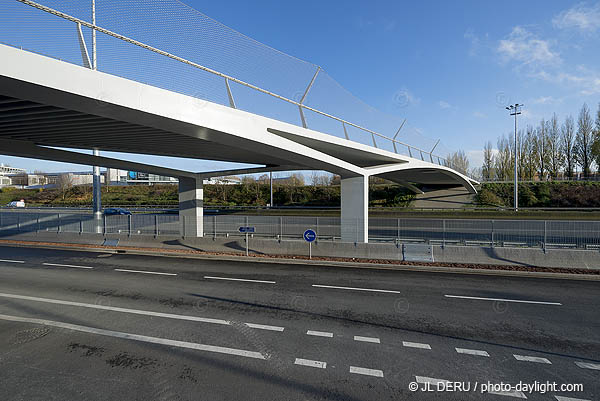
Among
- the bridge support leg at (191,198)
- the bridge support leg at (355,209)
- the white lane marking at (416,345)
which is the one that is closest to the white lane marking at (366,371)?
the white lane marking at (416,345)

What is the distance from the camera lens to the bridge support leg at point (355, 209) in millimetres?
14664

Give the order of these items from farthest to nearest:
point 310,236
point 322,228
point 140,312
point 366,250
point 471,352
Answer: point 322,228
point 366,250
point 310,236
point 140,312
point 471,352

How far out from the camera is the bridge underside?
599 centimetres

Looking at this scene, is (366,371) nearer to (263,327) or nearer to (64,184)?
(263,327)

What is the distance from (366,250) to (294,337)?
8364 mm

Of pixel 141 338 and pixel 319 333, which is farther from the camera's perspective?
pixel 319 333

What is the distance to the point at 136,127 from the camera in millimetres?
10062

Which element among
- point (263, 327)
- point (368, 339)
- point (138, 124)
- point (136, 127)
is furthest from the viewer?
point (136, 127)

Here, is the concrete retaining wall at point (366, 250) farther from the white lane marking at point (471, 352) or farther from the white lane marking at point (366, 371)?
the white lane marking at point (366, 371)

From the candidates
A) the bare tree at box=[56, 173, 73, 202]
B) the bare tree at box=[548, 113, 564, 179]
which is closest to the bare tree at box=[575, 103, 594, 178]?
the bare tree at box=[548, 113, 564, 179]

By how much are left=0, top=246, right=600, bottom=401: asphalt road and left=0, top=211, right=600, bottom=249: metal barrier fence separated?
15.6 feet

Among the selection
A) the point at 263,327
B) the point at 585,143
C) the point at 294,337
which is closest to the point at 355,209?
the point at 263,327

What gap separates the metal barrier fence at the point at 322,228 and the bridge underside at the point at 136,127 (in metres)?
1.70

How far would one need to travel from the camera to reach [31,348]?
5.45 m
